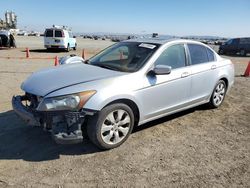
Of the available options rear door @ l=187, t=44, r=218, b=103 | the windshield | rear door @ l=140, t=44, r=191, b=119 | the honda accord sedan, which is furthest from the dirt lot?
the windshield

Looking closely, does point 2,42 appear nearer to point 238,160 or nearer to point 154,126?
point 154,126

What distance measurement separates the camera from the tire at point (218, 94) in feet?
20.8

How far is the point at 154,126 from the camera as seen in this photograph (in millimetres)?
5375

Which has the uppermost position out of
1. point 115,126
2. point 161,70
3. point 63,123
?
point 161,70

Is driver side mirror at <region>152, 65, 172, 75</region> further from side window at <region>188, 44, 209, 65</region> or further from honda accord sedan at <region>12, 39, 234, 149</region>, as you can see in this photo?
side window at <region>188, 44, 209, 65</region>

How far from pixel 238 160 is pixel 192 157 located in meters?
0.67

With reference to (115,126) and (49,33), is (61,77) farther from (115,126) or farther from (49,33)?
(49,33)

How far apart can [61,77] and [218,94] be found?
3.73 metres

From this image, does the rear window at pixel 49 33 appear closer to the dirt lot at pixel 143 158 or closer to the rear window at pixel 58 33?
the rear window at pixel 58 33

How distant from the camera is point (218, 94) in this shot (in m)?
6.50

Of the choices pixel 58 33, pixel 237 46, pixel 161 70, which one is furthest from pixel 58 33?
pixel 161 70

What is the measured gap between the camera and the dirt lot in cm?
359

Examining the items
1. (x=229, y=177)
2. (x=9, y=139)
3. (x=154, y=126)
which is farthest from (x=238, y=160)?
(x=9, y=139)

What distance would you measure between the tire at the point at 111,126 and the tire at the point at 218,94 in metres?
2.61
